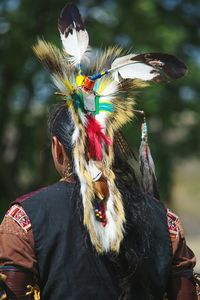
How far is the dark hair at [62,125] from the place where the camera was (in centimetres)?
248

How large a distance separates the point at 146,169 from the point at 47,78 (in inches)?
317

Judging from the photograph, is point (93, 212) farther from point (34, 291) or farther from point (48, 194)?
point (34, 291)

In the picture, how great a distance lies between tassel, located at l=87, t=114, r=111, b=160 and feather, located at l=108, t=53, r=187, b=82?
0.69 ft

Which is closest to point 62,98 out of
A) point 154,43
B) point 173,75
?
point 173,75

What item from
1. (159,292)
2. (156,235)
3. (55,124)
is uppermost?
(55,124)

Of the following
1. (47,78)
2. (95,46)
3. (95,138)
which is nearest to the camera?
(95,138)

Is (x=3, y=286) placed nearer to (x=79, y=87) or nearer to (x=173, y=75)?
(x=79, y=87)

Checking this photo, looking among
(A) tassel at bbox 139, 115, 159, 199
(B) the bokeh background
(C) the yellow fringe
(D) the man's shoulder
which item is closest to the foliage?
(B) the bokeh background

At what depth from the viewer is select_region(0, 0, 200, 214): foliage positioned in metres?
11.4

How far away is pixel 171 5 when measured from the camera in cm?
1573

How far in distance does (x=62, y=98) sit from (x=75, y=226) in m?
0.50

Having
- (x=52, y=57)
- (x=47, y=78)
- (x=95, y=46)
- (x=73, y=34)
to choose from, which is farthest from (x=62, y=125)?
(x=47, y=78)

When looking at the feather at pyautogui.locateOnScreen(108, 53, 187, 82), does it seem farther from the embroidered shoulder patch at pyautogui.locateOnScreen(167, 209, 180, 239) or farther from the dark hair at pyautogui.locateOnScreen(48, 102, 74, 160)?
the embroidered shoulder patch at pyautogui.locateOnScreen(167, 209, 180, 239)

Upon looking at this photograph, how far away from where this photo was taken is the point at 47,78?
10.7m
